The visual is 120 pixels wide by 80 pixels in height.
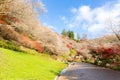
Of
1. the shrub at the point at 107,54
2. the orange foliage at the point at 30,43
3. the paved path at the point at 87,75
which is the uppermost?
the orange foliage at the point at 30,43

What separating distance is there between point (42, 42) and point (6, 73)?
22.2 metres

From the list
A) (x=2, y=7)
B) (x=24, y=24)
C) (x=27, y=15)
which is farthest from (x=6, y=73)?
(x=24, y=24)

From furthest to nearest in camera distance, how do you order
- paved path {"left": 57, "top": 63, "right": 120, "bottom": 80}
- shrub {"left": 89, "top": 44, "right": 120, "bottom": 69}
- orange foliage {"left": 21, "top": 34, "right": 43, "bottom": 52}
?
shrub {"left": 89, "top": 44, "right": 120, "bottom": 69} → orange foliage {"left": 21, "top": 34, "right": 43, "bottom": 52} → paved path {"left": 57, "top": 63, "right": 120, "bottom": 80}

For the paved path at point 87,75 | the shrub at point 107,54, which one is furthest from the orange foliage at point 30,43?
the shrub at point 107,54

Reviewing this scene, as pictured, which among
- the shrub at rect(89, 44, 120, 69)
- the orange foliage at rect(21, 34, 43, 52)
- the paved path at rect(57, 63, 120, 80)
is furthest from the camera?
the shrub at rect(89, 44, 120, 69)

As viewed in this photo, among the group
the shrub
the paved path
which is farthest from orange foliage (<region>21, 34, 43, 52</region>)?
the shrub

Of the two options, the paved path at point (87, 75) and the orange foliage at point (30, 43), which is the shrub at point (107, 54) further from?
the orange foliage at point (30, 43)

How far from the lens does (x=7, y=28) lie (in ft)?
96.6

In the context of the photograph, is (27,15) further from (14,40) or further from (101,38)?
(101,38)

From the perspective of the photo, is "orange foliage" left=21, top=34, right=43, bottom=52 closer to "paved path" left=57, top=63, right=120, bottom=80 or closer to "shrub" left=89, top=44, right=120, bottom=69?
"paved path" left=57, top=63, right=120, bottom=80

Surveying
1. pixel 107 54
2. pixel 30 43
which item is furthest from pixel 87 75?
pixel 107 54

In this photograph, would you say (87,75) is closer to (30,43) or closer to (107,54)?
(30,43)

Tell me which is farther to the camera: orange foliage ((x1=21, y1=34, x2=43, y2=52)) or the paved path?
orange foliage ((x1=21, y1=34, x2=43, y2=52))

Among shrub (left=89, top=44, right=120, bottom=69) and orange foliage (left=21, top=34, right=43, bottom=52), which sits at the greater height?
orange foliage (left=21, top=34, right=43, bottom=52)
